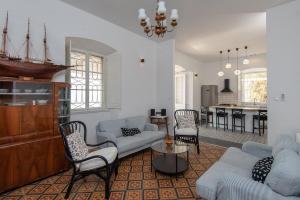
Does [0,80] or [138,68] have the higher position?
[138,68]

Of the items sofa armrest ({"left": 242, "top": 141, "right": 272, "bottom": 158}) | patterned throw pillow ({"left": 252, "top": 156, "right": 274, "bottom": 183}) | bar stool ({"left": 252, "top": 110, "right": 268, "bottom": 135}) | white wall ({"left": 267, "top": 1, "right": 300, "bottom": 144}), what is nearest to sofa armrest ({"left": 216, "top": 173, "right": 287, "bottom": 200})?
patterned throw pillow ({"left": 252, "top": 156, "right": 274, "bottom": 183})

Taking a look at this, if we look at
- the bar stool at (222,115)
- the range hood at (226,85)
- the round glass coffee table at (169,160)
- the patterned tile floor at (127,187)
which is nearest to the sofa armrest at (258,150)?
the patterned tile floor at (127,187)

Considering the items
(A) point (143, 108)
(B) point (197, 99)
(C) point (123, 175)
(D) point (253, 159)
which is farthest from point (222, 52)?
(C) point (123, 175)

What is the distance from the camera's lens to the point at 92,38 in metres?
3.98

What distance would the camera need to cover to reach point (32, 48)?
303 centimetres

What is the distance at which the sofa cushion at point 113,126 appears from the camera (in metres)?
3.74

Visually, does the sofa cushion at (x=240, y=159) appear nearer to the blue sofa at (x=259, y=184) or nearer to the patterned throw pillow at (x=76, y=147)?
the blue sofa at (x=259, y=184)

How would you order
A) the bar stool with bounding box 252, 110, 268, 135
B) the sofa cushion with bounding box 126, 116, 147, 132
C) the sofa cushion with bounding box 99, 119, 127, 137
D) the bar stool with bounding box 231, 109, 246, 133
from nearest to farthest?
1. the sofa cushion with bounding box 99, 119, 127, 137
2. the sofa cushion with bounding box 126, 116, 147, 132
3. the bar stool with bounding box 252, 110, 268, 135
4. the bar stool with bounding box 231, 109, 246, 133

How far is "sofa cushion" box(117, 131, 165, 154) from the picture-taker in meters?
3.35

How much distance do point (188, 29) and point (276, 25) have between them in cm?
203

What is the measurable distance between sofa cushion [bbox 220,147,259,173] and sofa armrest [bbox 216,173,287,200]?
65cm

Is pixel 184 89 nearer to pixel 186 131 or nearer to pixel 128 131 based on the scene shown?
pixel 186 131

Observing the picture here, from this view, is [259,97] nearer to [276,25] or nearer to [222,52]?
[222,52]

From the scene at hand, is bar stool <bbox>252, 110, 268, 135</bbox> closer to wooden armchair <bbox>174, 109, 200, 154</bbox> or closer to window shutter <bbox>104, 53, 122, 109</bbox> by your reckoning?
wooden armchair <bbox>174, 109, 200, 154</bbox>
